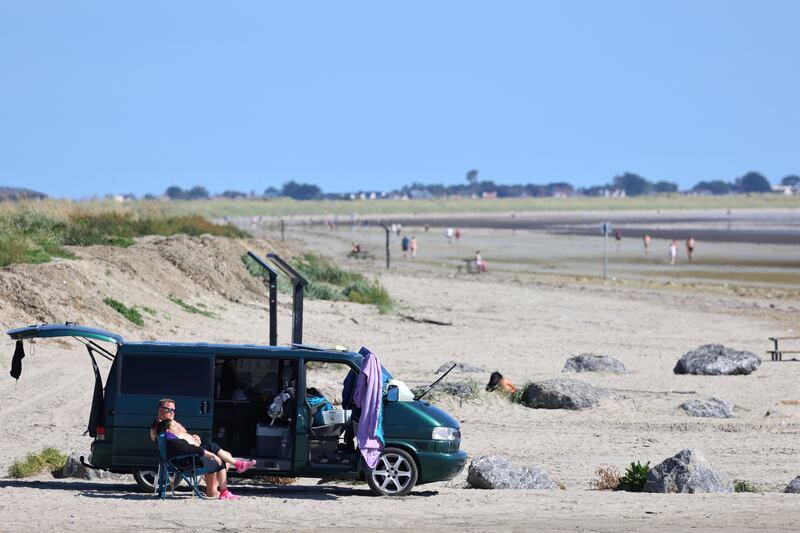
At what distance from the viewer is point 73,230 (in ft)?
111

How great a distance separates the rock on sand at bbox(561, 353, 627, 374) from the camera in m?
22.9

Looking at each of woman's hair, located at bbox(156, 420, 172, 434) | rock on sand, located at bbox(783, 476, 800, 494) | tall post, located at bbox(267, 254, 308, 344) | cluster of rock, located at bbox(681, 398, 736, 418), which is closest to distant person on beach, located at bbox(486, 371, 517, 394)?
cluster of rock, located at bbox(681, 398, 736, 418)

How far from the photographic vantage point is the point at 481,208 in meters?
200

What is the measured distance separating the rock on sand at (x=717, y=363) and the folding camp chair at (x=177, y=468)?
1275 centimetres

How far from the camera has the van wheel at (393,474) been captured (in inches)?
489

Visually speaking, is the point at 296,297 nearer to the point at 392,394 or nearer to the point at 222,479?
the point at 392,394

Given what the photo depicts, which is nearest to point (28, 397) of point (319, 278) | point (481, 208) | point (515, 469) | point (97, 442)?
point (97, 442)

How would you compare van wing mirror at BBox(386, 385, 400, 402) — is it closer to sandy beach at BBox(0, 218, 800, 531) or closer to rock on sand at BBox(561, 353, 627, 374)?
sandy beach at BBox(0, 218, 800, 531)

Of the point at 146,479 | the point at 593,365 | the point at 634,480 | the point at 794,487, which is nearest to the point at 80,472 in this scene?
the point at 146,479

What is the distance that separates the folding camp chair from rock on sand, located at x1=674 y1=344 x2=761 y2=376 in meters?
12.8

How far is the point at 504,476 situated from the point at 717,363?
10.6 m

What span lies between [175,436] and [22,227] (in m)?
22.7

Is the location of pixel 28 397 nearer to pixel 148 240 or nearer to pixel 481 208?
pixel 148 240

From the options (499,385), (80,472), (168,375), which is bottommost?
(80,472)
